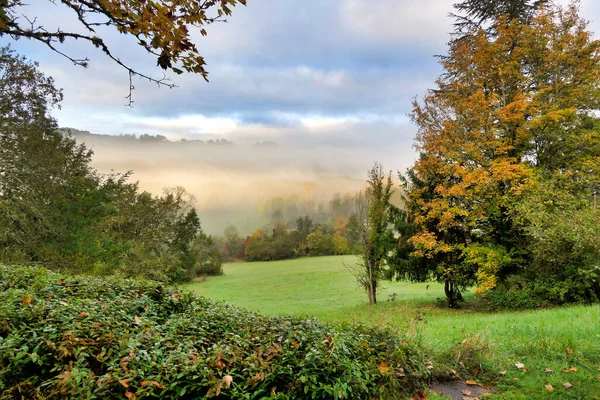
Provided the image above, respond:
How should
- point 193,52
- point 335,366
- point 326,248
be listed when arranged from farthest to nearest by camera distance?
point 326,248
point 335,366
point 193,52

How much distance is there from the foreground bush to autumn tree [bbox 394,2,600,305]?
1211 centimetres

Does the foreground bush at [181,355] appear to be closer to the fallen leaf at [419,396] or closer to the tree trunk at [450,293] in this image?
the fallen leaf at [419,396]

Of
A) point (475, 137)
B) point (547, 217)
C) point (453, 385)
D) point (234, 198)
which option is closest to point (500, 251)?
point (547, 217)

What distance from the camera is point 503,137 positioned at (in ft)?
50.8

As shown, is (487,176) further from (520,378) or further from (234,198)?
(234,198)

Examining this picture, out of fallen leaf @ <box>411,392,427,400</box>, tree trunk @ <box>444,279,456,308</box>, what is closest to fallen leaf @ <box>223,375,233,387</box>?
fallen leaf @ <box>411,392,427,400</box>

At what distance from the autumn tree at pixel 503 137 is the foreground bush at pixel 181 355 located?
12108 millimetres

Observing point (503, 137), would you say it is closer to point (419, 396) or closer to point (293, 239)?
point (419, 396)

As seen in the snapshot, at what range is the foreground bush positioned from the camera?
10.5ft

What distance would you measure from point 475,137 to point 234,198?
8439 cm

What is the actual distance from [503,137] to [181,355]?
16.4 metres

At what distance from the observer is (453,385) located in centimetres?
434

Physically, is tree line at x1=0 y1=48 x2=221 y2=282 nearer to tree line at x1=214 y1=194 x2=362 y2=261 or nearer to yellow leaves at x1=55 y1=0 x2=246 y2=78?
yellow leaves at x1=55 y1=0 x2=246 y2=78

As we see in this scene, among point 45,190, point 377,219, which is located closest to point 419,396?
point 377,219
